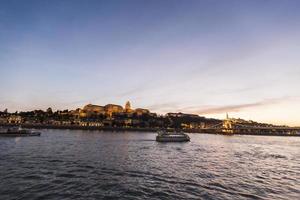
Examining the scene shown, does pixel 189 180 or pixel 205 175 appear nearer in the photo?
pixel 189 180

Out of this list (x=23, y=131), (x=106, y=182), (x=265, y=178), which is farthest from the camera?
(x=23, y=131)

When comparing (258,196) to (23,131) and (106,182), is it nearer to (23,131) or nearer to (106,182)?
(106,182)

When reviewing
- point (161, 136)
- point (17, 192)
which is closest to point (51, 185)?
point (17, 192)

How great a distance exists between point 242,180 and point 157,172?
9.25 metres

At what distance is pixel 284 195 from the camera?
71.6 ft

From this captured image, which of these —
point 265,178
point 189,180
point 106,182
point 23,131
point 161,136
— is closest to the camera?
point 106,182

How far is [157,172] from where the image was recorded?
3048 cm

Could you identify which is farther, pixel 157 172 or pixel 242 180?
pixel 157 172

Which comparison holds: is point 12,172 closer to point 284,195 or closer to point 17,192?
point 17,192

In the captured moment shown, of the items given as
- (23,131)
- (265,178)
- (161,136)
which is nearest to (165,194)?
(265,178)

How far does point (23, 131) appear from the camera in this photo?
100 m

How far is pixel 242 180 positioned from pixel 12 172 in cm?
2378

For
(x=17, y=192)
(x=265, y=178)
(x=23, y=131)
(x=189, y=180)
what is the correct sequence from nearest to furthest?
(x=17, y=192)
(x=189, y=180)
(x=265, y=178)
(x=23, y=131)

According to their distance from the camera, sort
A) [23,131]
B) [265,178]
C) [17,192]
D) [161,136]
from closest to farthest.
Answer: [17,192] → [265,178] → [161,136] → [23,131]
